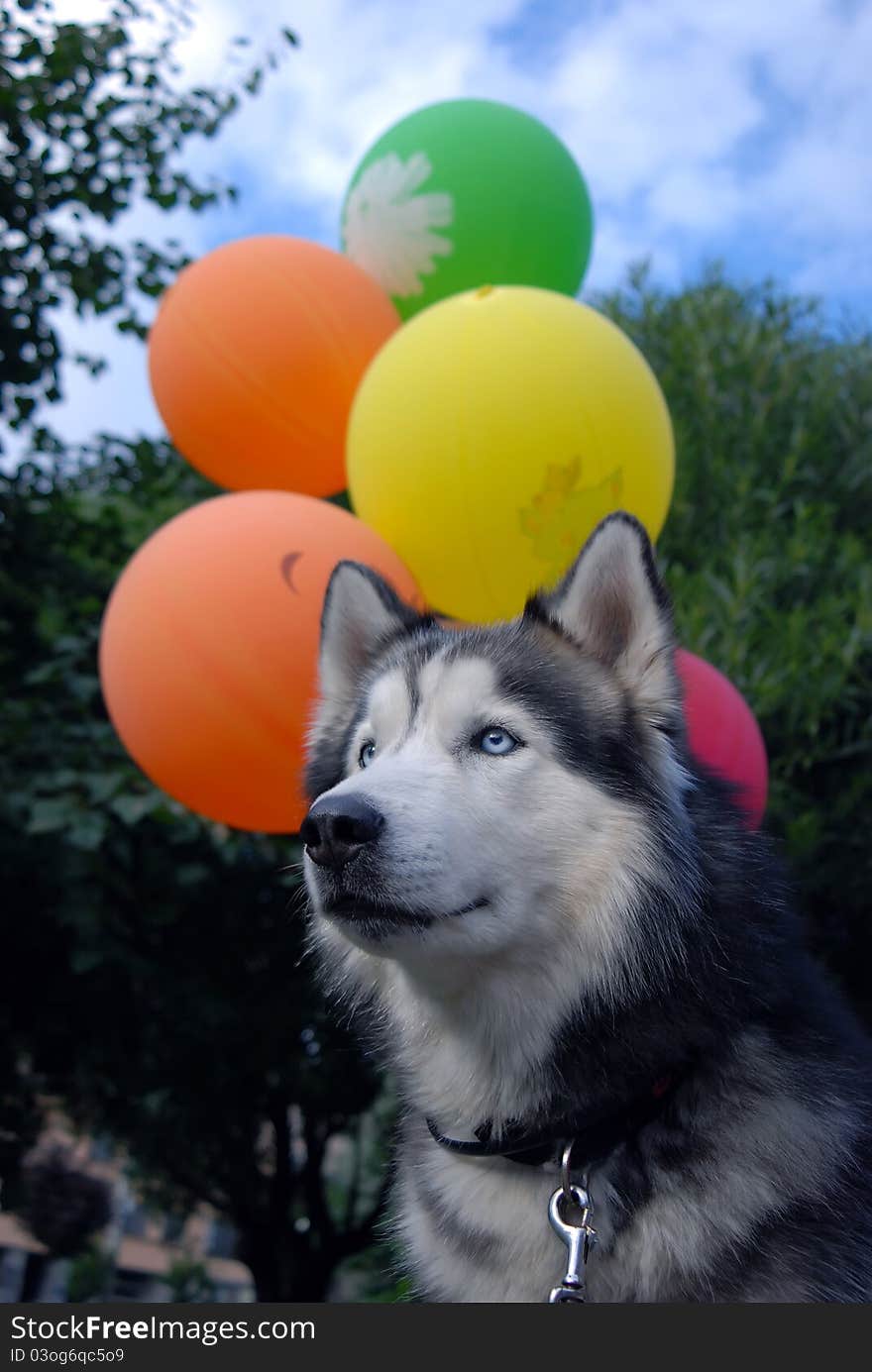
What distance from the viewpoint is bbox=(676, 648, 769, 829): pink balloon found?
3334 millimetres

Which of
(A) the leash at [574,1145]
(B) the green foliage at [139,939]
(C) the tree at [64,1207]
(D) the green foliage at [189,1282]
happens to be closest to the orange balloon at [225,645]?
(B) the green foliage at [139,939]

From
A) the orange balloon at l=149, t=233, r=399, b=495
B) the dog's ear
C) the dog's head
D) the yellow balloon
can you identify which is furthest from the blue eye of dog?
the orange balloon at l=149, t=233, r=399, b=495

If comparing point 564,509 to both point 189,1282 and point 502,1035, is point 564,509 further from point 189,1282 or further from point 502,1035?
point 189,1282

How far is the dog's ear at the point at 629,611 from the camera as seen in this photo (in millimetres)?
2229

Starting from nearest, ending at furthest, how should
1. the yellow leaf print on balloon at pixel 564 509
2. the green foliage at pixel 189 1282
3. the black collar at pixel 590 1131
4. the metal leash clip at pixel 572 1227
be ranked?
the metal leash clip at pixel 572 1227 < the black collar at pixel 590 1131 < the yellow leaf print on balloon at pixel 564 509 < the green foliage at pixel 189 1282

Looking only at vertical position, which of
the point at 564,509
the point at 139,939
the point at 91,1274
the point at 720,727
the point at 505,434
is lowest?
the point at 91,1274

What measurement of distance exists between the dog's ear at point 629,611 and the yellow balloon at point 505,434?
87cm

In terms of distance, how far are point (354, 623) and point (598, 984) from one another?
113 cm

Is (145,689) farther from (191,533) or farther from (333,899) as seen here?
(333,899)

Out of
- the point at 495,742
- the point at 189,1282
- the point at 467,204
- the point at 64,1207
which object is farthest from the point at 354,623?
the point at 189,1282

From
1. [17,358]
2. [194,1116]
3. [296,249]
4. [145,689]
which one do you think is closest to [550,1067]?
[145,689]

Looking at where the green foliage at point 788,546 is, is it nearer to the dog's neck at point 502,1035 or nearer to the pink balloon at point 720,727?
the pink balloon at point 720,727

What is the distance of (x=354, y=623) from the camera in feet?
9.01

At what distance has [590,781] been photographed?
2.12m
